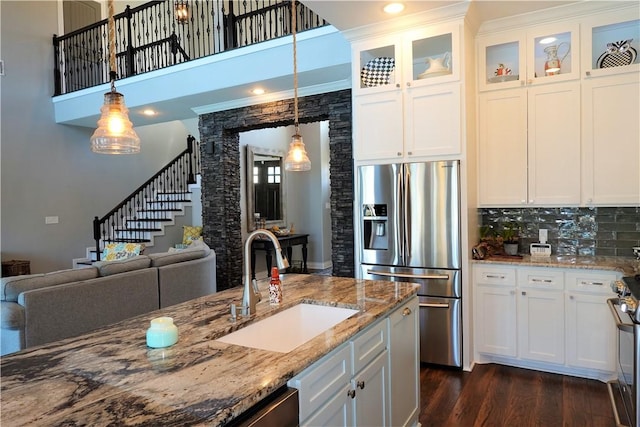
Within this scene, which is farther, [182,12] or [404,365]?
[182,12]

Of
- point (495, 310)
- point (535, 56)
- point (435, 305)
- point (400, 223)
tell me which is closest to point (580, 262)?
point (495, 310)

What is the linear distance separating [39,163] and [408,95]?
6.42 m

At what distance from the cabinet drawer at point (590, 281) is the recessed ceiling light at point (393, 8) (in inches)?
96.9

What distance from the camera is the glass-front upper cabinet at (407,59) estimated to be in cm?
335

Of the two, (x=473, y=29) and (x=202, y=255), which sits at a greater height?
(x=473, y=29)

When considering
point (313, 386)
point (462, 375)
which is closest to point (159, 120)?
point (462, 375)

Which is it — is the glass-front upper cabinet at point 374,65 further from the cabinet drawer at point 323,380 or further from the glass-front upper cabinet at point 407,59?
the cabinet drawer at point 323,380

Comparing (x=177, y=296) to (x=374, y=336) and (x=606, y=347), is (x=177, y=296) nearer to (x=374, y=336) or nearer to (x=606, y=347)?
(x=374, y=336)

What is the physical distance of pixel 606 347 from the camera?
119 inches

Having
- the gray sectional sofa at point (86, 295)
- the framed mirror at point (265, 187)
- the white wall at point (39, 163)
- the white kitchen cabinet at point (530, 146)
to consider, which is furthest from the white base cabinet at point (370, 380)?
the white wall at point (39, 163)

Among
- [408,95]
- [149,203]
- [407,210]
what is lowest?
[407,210]

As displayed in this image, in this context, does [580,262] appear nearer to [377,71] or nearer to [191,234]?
[377,71]

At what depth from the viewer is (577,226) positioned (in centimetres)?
362

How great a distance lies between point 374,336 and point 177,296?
3225 millimetres
